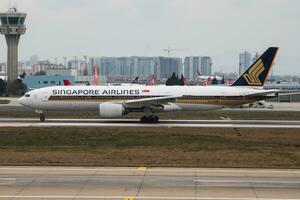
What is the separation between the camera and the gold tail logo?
163 feet

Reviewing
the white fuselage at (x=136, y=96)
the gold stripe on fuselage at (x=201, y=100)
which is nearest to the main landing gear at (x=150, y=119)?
the white fuselage at (x=136, y=96)

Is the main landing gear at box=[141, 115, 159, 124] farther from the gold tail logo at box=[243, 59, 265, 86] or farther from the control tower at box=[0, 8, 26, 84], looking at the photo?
the control tower at box=[0, 8, 26, 84]

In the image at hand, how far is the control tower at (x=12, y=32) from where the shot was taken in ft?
573

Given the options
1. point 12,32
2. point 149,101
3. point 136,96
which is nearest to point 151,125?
point 149,101

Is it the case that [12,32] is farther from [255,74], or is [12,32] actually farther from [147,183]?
[147,183]

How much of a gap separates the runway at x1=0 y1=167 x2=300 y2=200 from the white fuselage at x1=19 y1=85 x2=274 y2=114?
2440cm

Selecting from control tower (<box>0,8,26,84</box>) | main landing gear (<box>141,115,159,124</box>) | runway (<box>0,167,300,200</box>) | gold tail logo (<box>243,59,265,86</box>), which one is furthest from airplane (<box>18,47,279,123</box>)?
control tower (<box>0,8,26,84</box>)

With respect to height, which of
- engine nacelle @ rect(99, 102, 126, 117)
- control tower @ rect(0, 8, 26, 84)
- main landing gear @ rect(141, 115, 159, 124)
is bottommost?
main landing gear @ rect(141, 115, 159, 124)

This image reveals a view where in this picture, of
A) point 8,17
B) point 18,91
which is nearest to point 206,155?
point 18,91

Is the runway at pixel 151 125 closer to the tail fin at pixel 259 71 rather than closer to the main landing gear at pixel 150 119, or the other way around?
the main landing gear at pixel 150 119

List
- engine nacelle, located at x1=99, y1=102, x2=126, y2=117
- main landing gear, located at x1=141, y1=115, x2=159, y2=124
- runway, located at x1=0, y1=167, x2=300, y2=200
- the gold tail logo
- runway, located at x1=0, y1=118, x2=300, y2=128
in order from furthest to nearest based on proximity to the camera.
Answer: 1. the gold tail logo
2. main landing gear, located at x1=141, y1=115, x2=159, y2=124
3. engine nacelle, located at x1=99, y1=102, x2=126, y2=117
4. runway, located at x1=0, y1=118, x2=300, y2=128
5. runway, located at x1=0, y1=167, x2=300, y2=200

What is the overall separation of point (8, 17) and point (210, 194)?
551 ft

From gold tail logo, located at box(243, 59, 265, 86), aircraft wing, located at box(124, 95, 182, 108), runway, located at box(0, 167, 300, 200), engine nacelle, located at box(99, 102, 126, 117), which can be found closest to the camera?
runway, located at box(0, 167, 300, 200)

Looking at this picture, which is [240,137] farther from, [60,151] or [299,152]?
[60,151]
